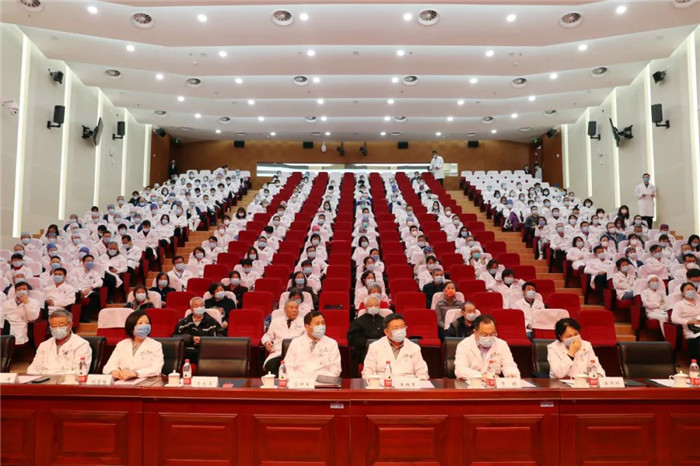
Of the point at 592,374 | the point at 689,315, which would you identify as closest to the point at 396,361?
the point at 592,374

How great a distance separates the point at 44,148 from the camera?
403 inches

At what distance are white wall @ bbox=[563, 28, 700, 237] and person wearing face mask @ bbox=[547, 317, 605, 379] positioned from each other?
6.93 m

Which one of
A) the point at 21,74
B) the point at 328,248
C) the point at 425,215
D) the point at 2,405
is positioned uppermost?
the point at 21,74

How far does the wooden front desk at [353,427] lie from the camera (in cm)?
291

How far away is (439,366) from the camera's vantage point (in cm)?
540

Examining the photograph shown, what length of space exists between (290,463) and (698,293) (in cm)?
507

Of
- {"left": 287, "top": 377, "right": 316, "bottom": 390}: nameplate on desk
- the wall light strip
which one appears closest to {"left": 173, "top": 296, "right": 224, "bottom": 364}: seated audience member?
{"left": 287, "top": 377, "right": 316, "bottom": 390}: nameplate on desk

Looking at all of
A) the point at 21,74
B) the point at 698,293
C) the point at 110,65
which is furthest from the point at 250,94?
the point at 698,293

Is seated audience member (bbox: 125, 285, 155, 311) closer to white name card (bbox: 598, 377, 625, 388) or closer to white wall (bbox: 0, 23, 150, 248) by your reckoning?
white wall (bbox: 0, 23, 150, 248)

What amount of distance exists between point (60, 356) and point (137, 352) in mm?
550

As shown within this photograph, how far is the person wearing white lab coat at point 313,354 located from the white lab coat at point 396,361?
0.27 m

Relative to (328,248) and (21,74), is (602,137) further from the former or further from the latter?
(21,74)

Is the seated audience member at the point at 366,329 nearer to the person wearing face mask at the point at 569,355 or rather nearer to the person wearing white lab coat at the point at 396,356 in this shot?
the person wearing white lab coat at the point at 396,356

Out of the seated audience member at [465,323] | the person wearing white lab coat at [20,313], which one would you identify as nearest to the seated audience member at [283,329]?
the seated audience member at [465,323]
